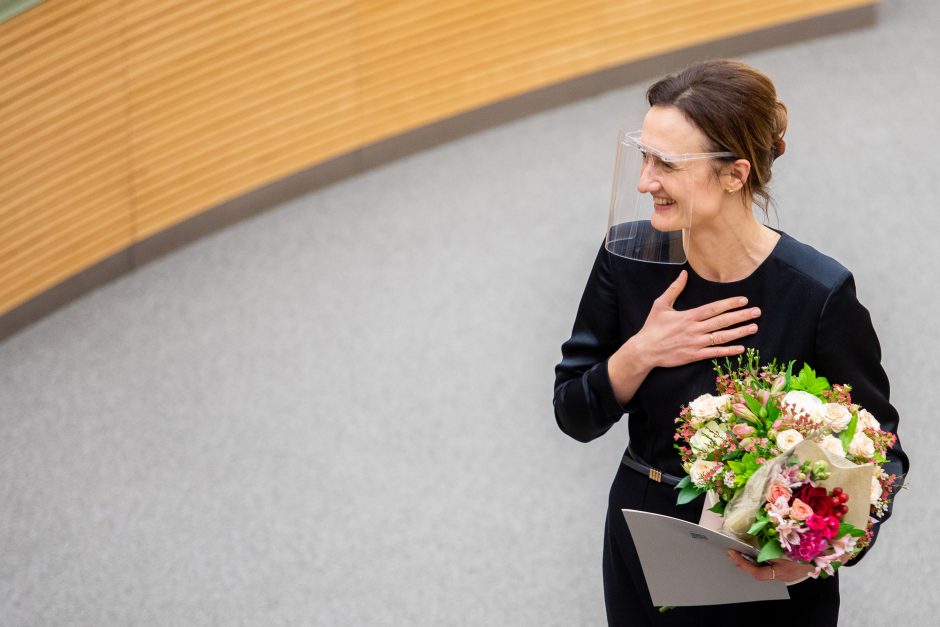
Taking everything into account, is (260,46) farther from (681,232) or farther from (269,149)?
(681,232)

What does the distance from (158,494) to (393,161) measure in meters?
2.43

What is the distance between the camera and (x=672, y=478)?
7.20 feet

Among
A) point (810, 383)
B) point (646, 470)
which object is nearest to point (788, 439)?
point (810, 383)

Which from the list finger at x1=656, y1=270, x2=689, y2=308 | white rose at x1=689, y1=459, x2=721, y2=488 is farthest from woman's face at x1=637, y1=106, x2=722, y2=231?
white rose at x1=689, y1=459, x2=721, y2=488

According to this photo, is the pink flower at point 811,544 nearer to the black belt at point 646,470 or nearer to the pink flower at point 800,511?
the pink flower at point 800,511

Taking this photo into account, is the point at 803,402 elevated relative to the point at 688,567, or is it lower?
elevated

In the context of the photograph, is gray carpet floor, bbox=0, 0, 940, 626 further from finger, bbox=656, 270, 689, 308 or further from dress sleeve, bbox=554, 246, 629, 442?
finger, bbox=656, 270, 689, 308

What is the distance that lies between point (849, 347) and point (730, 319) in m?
0.21

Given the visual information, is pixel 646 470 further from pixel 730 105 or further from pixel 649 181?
pixel 730 105

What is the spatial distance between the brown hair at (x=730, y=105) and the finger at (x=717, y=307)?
228 mm

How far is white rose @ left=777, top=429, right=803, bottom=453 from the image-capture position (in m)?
1.81

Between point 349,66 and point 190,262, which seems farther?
point 349,66

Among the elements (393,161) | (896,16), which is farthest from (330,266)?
(896,16)

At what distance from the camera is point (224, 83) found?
516 cm
